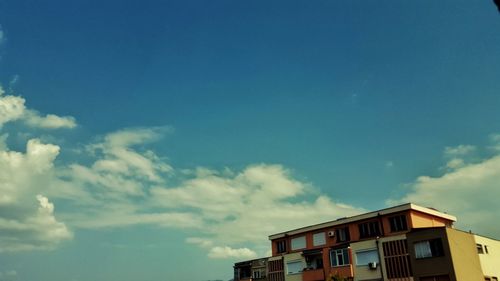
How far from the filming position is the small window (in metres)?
55.9

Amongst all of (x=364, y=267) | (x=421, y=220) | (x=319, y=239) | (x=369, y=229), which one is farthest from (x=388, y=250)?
(x=319, y=239)

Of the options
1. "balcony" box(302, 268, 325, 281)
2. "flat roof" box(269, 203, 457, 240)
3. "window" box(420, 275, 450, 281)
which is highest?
"flat roof" box(269, 203, 457, 240)

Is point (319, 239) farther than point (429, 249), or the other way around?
point (319, 239)

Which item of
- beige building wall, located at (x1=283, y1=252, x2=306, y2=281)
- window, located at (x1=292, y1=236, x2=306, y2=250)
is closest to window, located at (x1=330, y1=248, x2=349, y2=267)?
beige building wall, located at (x1=283, y1=252, x2=306, y2=281)

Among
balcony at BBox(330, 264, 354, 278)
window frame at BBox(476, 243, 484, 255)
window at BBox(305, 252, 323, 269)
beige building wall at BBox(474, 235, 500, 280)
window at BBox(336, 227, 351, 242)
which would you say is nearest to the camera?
beige building wall at BBox(474, 235, 500, 280)

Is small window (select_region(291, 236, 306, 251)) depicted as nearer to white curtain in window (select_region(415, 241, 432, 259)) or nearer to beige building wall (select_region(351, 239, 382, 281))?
beige building wall (select_region(351, 239, 382, 281))

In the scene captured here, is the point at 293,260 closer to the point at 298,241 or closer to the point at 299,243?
the point at 299,243

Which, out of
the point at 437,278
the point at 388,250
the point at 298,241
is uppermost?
the point at 298,241

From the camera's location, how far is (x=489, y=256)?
43.1 meters

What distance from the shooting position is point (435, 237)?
3934 cm

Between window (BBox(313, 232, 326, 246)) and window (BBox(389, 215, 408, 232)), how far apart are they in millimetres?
10239

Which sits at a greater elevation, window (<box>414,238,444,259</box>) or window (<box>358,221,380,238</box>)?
window (<box>358,221,380,238</box>)

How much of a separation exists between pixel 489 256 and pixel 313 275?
19.3 meters

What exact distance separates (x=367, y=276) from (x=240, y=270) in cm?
2516
